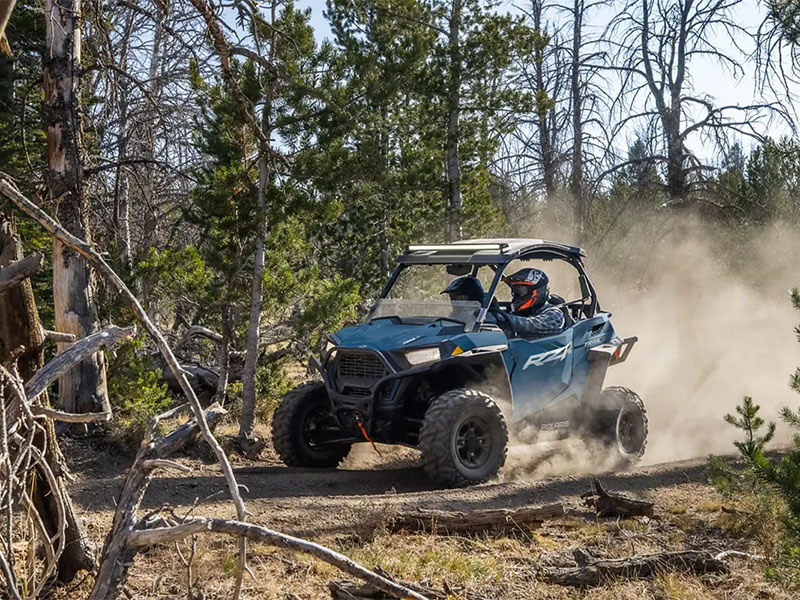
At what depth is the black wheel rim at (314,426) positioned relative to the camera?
873 cm

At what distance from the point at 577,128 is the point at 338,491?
15096 mm

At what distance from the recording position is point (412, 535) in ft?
19.8

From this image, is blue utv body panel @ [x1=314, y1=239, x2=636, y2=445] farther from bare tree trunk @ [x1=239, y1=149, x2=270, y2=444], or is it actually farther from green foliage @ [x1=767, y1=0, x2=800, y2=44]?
green foliage @ [x1=767, y1=0, x2=800, y2=44]

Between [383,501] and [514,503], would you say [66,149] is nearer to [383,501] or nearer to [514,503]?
[383,501]

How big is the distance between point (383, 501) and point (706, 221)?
35.4 feet

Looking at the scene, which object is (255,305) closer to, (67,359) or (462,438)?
(462,438)

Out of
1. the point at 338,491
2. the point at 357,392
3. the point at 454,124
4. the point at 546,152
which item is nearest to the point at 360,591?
the point at 338,491

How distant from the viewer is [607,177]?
14969 mm

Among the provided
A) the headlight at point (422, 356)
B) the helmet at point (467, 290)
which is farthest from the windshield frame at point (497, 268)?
the headlight at point (422, 356)

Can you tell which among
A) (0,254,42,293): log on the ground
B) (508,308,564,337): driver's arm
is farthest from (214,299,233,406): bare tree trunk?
(0,254,42,293): log on the ground

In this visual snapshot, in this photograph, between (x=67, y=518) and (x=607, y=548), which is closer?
(x=67, y=518)

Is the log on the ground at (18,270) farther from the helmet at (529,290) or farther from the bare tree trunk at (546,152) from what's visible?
the bare tree trunk at (546,152)

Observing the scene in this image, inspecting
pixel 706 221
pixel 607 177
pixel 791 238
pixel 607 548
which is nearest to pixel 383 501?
pixel 607 548

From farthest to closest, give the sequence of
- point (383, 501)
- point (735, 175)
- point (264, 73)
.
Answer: point (735, 175), point (264, 73), point (383, 501)
